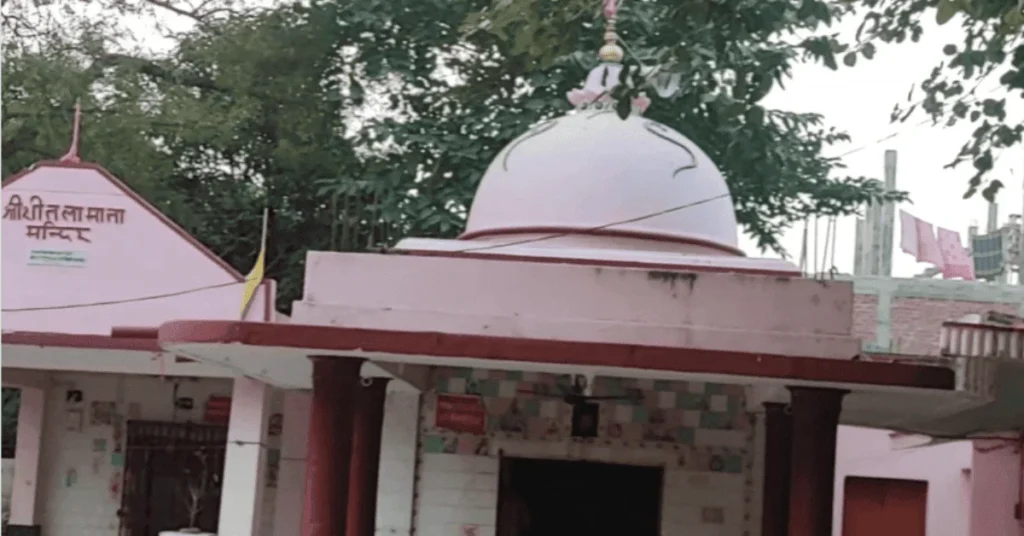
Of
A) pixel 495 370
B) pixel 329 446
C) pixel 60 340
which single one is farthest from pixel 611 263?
pixel 60 340

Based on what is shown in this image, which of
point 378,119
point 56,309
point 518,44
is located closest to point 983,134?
point 518,44

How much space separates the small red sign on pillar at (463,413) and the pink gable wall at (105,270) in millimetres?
1668

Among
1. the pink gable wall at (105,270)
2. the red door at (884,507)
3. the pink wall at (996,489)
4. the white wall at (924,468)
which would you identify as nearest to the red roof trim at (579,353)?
the pink gable wall at (105,270)

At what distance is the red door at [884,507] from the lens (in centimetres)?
1794

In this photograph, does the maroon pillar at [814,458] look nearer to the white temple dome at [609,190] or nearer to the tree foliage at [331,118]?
the white temple dome at [609,190]

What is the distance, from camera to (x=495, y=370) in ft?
35.0

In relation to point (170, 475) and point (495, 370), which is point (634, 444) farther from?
point (170, 475)

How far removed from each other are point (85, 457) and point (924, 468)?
10.1 metres

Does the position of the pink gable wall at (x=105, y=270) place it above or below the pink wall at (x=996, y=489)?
above

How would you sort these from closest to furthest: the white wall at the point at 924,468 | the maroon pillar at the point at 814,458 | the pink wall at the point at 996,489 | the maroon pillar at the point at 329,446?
1. the maroon pillar at the point at 814,458
2. the maroon pillar at the point at 329,446
3. the pink wall at the point at 996,489
4. the white wall at the point at 924,468

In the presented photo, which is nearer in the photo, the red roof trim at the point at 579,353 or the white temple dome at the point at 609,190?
the red roof trim at the point at 579,353

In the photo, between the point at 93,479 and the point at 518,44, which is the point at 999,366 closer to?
the point at 518,44

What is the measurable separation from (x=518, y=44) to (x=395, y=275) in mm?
2343

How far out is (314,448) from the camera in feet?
27.2
